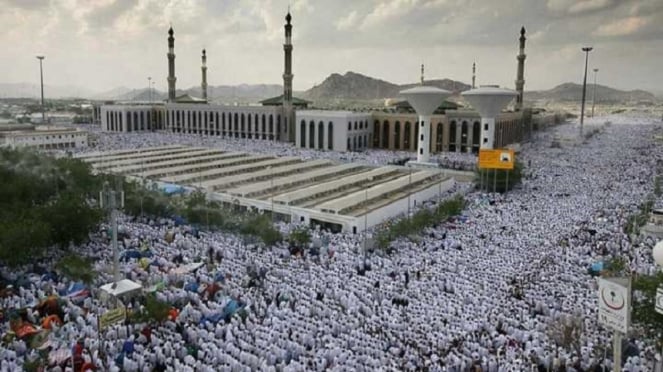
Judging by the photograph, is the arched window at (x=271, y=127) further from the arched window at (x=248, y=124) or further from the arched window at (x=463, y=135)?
the arched window at (x=463, y=135)

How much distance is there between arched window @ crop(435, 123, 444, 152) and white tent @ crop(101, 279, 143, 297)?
31.1m

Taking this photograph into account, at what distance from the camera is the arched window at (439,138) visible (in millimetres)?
40312

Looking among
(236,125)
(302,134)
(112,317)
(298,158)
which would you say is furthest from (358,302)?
(236,125)

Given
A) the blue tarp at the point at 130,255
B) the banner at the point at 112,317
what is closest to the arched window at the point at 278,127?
the blue tarp at the point at 130,255

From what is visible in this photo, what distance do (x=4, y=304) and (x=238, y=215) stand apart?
306 inches

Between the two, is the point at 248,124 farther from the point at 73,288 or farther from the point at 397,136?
the point at 73,288

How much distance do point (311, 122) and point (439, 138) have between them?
31.1ft

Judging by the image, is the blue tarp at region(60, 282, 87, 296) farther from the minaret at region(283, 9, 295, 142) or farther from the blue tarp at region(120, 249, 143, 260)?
the minaret at region(283, 9, 295, 142)

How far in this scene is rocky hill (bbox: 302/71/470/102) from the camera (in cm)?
15940

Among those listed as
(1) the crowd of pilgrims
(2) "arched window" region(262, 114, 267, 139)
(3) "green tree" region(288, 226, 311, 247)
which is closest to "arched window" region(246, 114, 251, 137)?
(2) "arched window" region(262, 114, 267, 139)

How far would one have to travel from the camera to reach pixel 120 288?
11.9 m

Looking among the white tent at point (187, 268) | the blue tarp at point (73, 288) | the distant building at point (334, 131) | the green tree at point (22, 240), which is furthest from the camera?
the distant building at point (334, 131)

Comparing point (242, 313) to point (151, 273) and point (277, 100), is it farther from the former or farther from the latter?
point (277, 100)

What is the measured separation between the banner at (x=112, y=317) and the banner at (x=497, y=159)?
59.2 feet
